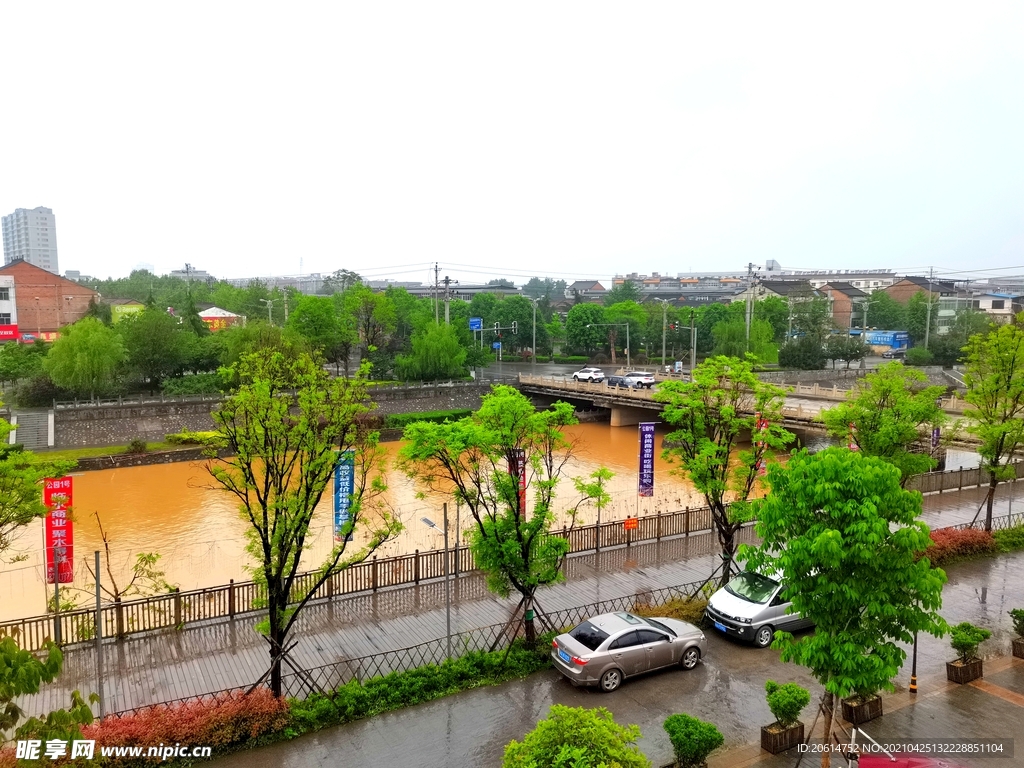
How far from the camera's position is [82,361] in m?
38.2

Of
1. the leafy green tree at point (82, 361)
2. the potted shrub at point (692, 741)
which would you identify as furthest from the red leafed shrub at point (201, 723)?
the leafy green tree at point (82, 361)

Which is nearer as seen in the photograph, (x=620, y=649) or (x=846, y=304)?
(x=620, y=649)

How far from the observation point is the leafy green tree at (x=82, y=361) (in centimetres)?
3809

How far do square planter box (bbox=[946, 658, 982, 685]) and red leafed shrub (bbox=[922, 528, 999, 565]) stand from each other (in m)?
5.60

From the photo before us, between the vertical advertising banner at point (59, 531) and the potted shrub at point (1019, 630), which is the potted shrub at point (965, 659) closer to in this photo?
the potted shrub at point (1019, 630)

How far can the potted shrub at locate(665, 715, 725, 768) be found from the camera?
852cm

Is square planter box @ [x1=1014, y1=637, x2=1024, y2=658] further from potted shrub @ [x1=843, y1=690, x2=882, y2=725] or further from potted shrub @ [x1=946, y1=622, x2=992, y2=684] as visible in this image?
potted shrub @ [x1=843, y1=690, x2=882, y2=725]

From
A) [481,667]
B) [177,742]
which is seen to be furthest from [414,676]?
[177,742]

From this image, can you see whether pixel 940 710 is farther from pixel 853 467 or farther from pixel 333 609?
pixel 333 609

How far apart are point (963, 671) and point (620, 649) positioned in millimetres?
5146

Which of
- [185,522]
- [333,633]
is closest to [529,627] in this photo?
[333,633]

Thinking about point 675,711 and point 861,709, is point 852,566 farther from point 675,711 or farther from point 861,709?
point 675,711

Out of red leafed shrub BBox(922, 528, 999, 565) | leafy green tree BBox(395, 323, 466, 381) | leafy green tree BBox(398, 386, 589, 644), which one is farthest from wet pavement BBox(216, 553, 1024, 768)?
leafy green tree BBox(395, 323, 466, 381)

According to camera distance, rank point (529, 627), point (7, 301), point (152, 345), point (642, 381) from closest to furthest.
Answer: point (529, 627) → point (152, 345) → point (642, 381) → point (7, 301)
